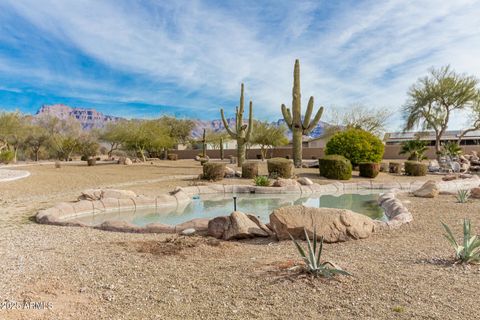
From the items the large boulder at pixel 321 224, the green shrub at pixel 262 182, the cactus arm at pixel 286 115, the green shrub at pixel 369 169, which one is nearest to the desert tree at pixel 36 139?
the cactus arm at pixel 286 115

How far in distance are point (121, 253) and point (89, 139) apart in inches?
1860

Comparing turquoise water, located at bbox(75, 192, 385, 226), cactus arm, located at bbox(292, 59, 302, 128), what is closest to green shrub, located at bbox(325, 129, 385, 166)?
cactus arm, located at bbox(292, 59, 302, 128)

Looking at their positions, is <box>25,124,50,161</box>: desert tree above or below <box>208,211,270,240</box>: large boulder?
above

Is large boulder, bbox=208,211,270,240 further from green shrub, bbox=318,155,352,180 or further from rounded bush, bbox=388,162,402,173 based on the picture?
rounded bush, bbox=388,162,402,173

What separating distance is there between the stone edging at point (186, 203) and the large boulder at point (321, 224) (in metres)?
1.01

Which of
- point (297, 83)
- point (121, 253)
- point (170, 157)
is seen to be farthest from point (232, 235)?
point (170, 157)

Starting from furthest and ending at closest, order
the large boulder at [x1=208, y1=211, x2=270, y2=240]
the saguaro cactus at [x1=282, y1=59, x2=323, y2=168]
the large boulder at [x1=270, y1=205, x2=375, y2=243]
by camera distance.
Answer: the saguaro cactus at [x1=282, y1=59, x2=323, y2=168] < the large boulder at [x1=208, y1=211, x2=270, y2=240] < the large boulder at [x1=270, y1=205, x2=375, y2=243]

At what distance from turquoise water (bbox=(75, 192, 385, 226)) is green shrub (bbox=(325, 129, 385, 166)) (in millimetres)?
5901

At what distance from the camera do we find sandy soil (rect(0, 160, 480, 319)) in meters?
3.17

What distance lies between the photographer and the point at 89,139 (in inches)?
1903

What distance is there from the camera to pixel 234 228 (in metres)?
6.06

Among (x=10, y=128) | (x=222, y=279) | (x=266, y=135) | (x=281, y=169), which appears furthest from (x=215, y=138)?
(x=222, y=279)

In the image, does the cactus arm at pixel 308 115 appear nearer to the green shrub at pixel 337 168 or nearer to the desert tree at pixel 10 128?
the green shrub at pixel 337 168

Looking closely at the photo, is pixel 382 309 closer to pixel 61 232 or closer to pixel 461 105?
pixel 61 232
